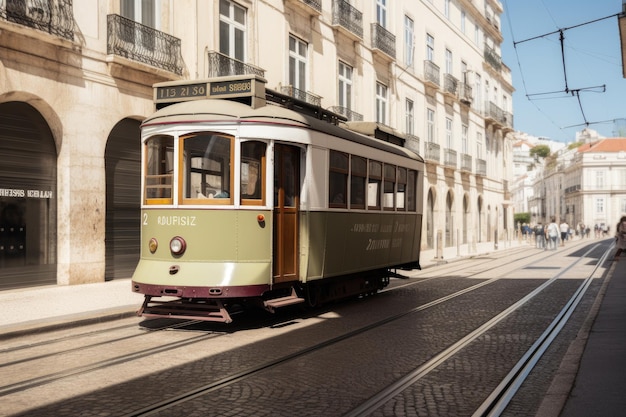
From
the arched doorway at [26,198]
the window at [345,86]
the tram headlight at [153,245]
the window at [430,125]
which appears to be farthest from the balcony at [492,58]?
the tram headlight at [153,245]

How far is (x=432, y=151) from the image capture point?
34469mm

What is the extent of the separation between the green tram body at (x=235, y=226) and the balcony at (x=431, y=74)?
25130 millimetres

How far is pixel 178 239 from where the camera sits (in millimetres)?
8789

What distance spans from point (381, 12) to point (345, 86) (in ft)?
17.6


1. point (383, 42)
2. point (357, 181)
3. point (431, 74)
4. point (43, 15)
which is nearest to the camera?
point (357, 181)

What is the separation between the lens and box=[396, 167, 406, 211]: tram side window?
1305cm

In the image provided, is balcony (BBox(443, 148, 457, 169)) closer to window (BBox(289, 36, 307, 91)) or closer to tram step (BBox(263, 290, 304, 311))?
window (BBox(289, 36, 307, 91))

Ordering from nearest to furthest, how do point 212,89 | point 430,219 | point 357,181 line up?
point 212,89 → point 357,181 → point 430,219

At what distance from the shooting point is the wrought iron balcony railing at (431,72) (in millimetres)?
34128

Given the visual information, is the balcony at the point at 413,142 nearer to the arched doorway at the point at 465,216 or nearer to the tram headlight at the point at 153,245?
the arched doorway at the point at 465,216

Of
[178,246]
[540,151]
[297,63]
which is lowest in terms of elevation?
[178,246]

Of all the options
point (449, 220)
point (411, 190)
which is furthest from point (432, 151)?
point (411, 190)

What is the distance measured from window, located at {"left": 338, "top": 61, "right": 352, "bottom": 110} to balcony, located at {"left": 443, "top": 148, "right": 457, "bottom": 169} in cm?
1166

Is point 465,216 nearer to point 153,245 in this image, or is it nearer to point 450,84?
point 450,84
